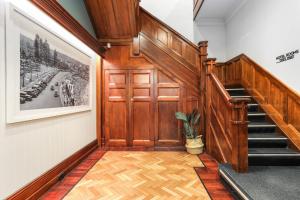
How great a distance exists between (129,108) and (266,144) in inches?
106

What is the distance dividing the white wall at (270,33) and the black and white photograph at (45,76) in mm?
3484

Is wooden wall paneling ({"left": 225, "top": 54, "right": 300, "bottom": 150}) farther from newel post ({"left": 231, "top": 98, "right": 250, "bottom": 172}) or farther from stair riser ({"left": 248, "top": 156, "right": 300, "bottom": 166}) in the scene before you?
newel post ({"left": 231, "top": 98, "right": 250, "bottom": 172})

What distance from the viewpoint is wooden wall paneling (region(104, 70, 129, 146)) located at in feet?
13.5

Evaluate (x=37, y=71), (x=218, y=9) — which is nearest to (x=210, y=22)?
(x=218, y=9)

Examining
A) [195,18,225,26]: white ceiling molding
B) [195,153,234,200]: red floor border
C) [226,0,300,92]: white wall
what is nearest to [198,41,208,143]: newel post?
[195,153,234,200]: red floor border

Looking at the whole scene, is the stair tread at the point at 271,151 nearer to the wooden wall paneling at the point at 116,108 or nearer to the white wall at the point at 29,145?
the wooden wall paneling at the point at 116,108

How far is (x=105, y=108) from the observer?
4.15 m

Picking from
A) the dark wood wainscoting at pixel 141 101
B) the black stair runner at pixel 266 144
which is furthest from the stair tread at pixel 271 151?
the dark wood wainscoting at pixel 141 101

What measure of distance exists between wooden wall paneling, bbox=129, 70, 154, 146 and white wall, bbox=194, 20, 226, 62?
8.02ft

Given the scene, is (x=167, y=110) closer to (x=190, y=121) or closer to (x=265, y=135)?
(x=190, y=121)

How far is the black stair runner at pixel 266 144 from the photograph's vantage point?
8.05 ft

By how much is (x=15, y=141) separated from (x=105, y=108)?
242 cm

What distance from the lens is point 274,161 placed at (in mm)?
2459

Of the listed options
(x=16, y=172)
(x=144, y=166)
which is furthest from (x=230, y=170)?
(x=16, y=172)
